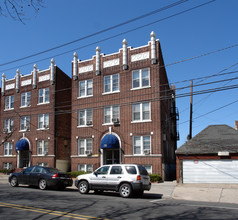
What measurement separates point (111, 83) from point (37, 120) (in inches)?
391

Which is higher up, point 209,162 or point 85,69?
point 85,69

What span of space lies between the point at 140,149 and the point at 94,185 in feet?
31.4

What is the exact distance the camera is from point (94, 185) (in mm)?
14867

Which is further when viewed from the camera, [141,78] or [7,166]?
[7,166]

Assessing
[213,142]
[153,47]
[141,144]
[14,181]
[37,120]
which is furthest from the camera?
[37,120]

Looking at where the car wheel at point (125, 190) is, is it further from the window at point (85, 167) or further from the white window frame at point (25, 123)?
the white window frame at point (25, 123)

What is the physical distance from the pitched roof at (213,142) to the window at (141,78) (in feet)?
21.3

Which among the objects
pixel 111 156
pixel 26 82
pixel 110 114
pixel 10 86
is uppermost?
pixel 26 82

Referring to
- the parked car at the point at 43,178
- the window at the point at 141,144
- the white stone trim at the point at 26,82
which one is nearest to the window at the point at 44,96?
the white stone trim at the point at 26,82

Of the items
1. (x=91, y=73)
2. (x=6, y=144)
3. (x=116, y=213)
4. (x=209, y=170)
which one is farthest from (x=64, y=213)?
(x=6, y=144)

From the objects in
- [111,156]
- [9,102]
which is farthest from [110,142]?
[9,102]

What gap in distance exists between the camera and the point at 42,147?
29.2 meters

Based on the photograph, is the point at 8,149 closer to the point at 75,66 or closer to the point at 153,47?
the point at 75,66

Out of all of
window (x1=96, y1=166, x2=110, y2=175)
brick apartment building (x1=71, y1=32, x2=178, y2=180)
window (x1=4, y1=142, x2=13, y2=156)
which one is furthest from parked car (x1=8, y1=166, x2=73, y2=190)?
window (x1=4, y1=142, x2=13, y2=156)
